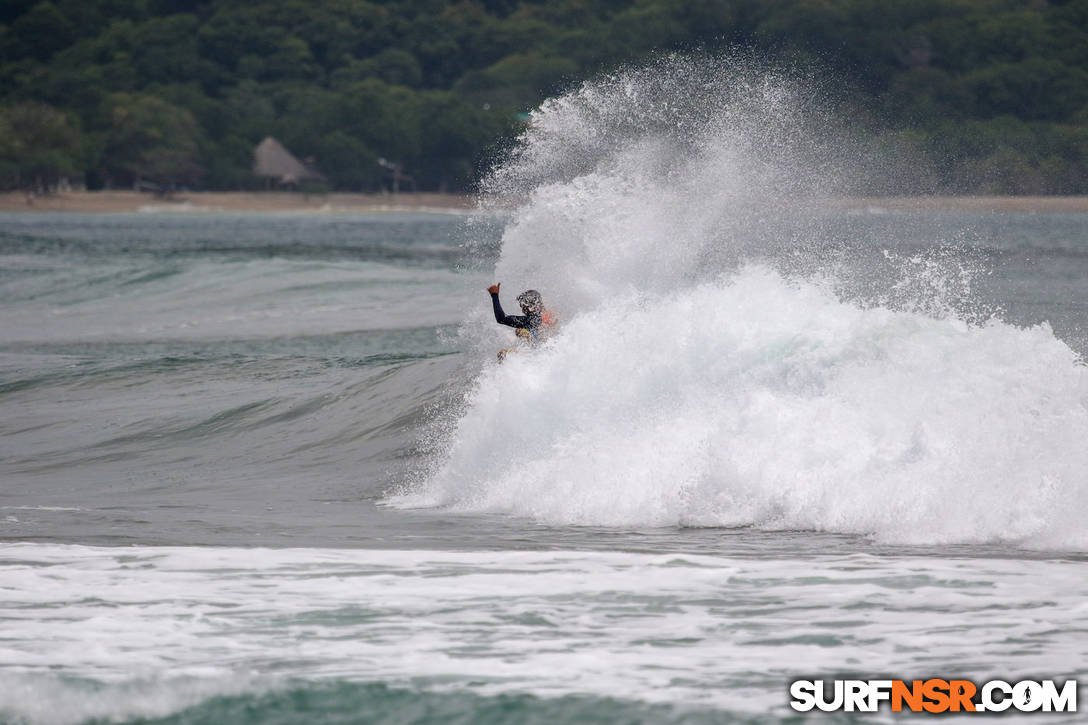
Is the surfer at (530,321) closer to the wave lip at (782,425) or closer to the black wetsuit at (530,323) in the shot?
the black wetsuit at (530,323)

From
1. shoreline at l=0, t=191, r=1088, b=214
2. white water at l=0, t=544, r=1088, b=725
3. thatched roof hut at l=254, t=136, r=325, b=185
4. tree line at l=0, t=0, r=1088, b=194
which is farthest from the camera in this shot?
thatched roof hut at l=254, t=136, r=325, b=185

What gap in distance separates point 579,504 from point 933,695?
4.97 metres

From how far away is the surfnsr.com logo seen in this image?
6699 millimetres

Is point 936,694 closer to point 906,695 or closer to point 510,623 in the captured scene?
point 906,695

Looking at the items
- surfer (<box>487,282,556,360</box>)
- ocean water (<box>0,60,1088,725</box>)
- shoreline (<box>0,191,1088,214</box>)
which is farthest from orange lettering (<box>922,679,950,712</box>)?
shoreline (<box>0,191,1088,214</box>)

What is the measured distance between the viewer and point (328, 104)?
16738 cm

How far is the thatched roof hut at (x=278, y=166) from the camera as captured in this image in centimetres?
15475

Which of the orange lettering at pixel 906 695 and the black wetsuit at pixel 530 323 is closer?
the orange lettering at pixel 906 695

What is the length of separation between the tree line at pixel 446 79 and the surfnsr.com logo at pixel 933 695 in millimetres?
79264

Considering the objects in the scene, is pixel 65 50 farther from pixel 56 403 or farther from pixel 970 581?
pixel 970 581

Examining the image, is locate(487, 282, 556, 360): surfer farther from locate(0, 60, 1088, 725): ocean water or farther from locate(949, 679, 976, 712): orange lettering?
locate(949, 679, 976, 712): orange lettering

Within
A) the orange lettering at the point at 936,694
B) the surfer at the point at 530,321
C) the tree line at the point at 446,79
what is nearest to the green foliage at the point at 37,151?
the tree line at the point at 446,79

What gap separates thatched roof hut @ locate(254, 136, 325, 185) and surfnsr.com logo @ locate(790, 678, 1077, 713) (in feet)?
495

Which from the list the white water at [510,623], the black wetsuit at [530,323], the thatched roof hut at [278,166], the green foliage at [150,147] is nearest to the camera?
the white water at [510,623]
